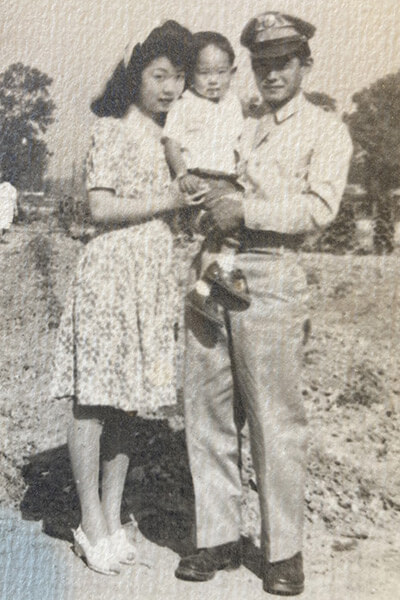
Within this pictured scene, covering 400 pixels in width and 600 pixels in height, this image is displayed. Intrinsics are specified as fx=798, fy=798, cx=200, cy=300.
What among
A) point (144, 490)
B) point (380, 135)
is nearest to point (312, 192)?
point (380, 135)

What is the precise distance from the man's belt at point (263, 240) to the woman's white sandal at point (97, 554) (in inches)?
48.5

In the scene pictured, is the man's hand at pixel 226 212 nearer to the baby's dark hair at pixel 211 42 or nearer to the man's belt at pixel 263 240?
the man's belt at pixel 263 240

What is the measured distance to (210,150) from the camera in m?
2.89

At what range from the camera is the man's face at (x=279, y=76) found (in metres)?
2.80

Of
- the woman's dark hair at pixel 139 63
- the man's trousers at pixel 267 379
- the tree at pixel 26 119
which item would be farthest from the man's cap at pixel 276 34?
the tree at pixel 26 119

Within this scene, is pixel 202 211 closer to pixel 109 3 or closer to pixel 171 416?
pixel 109 3

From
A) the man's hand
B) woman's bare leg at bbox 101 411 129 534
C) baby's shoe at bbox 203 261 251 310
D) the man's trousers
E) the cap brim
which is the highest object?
the cap brim

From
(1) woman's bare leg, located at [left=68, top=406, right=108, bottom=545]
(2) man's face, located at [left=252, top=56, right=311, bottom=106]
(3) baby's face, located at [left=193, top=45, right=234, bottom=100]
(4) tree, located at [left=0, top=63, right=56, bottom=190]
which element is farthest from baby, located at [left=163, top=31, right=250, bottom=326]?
(4) tree, located at [left=0, top=63, right=56, bottom=190]

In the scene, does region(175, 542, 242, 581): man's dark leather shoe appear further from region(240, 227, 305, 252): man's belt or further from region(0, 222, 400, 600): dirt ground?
region(240, 227, 305, 252): man's belt

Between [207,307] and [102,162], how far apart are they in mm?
647

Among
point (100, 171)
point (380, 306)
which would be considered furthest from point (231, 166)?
point (380, 306)

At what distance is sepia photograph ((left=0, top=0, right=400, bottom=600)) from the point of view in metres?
2.80

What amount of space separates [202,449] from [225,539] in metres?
0.35

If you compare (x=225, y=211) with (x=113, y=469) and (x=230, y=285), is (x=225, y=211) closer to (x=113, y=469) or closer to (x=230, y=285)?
(x=230, y=285)
